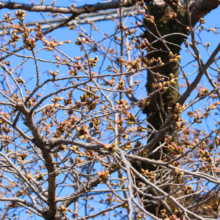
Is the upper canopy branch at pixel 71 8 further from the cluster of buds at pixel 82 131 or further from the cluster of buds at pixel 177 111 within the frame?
the cluster of buds at pixel 82 131

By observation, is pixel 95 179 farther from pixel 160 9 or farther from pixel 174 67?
pixel 160 9

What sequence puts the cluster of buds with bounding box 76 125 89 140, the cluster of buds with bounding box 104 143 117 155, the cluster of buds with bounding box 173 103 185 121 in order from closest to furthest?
the cluster of buds with bounding box 104 143 117 155, the cluster of buds with bounding box 76 125 89 140, the cluster of buds with bounding box 173 103 185 121

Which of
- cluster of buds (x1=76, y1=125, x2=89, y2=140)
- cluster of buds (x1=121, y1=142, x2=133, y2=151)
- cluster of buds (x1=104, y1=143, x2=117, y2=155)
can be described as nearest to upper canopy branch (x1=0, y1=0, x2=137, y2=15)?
cluster of buds (x1=121, y1=142, x2=133, y2=151)

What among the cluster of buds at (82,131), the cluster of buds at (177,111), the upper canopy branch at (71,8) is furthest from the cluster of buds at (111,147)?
the upper canopy branch at (71,8)

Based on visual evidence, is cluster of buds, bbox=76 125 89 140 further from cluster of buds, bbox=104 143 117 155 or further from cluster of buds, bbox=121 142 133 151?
cluster of buds, bbox=121 142 133 151

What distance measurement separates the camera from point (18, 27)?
2.42m

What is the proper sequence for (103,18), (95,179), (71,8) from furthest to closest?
(103,18), (71,8), (95,179)

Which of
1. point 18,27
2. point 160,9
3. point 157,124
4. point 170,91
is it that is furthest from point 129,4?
point 18,27

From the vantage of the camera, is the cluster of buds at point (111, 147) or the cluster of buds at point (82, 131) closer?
the cluster of buds at point (111, 147)

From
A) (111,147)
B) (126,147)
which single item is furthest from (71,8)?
(111,147)

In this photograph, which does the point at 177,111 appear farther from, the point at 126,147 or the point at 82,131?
the point at 82,131

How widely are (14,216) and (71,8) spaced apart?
3.28 m

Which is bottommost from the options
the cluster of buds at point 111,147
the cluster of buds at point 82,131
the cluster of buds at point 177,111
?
the cluster of buds at point 111,147

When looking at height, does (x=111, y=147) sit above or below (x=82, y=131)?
below
